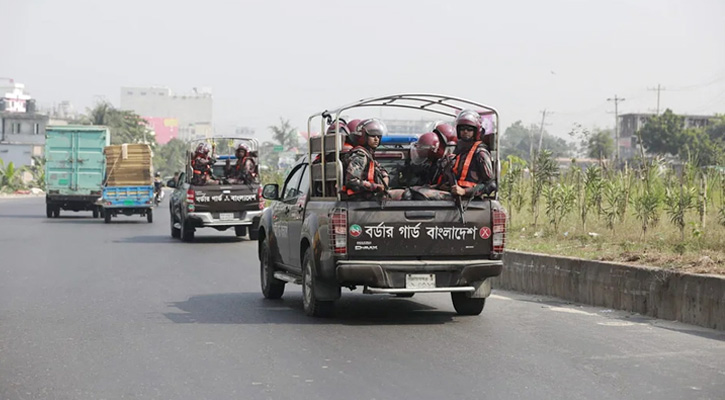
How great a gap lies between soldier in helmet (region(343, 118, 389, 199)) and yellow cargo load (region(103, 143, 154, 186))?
27139mm

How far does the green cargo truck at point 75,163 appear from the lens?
39.8 meters

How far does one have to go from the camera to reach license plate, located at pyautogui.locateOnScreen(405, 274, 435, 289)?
11.4m

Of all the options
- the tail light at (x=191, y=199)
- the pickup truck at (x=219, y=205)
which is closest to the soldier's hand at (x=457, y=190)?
the pickup truck at (x=219, y=205)

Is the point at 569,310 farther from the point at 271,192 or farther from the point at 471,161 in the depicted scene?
the point at 271,192

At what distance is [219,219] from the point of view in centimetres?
2666

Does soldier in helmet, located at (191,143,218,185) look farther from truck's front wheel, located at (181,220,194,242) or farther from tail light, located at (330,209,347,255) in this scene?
tail light, located at (330,209,347,255)

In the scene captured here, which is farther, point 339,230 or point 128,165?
point 128,165

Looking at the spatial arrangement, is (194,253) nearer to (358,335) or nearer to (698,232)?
(698,232)

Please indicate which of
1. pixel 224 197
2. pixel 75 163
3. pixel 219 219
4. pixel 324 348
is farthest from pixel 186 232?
pixel 324 348

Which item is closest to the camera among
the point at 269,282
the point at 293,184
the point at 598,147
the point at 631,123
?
the point at 293,184

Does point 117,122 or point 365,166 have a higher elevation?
point 117,122

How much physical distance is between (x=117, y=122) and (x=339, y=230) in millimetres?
112822

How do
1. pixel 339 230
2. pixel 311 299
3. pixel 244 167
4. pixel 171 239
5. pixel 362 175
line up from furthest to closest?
pixel 171 239 < pixel 244 167 < pixel 311 299 < pixel 362 175 < pixel 339 230

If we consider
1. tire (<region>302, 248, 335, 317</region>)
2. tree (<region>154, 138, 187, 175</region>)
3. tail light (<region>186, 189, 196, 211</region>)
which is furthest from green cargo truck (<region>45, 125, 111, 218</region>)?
tree (<region>154, 138, 187, 175</region>)
